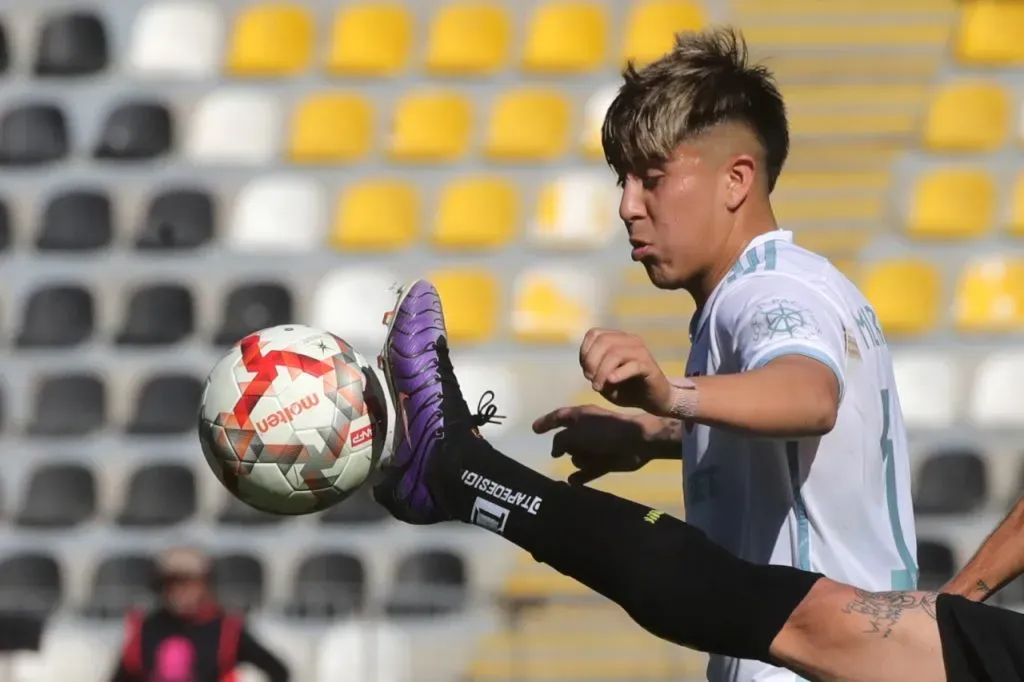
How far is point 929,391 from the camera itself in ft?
25.3

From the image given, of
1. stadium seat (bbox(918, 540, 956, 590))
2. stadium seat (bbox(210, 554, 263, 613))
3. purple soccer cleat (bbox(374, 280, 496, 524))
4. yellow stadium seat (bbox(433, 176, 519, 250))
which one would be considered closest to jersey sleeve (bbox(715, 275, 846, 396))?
purple soccer cleat (bbox(374, 280, 496, 524))

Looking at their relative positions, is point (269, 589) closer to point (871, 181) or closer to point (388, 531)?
point (388, 531)

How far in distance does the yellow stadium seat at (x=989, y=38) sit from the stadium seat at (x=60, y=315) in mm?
4804

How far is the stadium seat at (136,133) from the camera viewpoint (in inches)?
334

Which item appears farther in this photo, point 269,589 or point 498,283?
point 498,283

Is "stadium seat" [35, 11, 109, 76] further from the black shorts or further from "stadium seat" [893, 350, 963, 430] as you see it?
the black shorts

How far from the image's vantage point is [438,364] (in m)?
3.42

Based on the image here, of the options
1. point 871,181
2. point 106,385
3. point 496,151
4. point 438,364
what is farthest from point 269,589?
point 438,364

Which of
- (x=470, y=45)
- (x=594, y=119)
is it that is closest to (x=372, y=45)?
(x=470, y=45)

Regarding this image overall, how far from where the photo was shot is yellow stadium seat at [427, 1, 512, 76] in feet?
28.6

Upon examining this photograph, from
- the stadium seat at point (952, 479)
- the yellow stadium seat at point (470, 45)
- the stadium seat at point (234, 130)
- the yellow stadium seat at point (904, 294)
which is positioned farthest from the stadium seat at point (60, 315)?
the stadium seat at point (952, 479)

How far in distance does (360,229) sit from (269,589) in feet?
→ 6.51

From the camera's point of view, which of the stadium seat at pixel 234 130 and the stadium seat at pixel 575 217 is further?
the stadium seat at pixel 234 130

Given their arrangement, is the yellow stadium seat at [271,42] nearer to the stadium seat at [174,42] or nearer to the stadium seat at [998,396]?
the stadium seat at [174,42]
